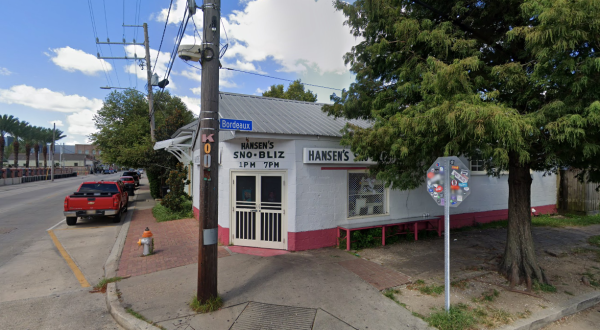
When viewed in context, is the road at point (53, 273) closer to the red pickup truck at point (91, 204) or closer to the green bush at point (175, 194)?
the red pickup truck at point (91, 204)

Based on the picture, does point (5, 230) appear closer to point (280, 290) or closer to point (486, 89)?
point (280, 290)

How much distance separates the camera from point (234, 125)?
5270mm

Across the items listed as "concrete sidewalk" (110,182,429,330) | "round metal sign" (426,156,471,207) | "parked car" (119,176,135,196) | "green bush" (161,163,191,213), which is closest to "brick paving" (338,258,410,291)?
"concrete sidewalk" (110,182,429,330)

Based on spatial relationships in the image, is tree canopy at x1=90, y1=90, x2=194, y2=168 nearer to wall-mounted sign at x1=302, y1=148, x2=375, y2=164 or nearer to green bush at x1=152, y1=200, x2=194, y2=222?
green bush at x1=152, y1=200, x2=194, y2=222

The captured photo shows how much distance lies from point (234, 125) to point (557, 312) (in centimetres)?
584

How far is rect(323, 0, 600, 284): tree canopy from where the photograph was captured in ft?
12.6

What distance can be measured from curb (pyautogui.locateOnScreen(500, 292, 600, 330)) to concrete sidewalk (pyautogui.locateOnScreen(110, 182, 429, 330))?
142 cm

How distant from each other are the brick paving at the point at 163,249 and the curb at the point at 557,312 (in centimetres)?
565

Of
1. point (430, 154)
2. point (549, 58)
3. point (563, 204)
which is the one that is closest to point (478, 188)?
point (563, 204)

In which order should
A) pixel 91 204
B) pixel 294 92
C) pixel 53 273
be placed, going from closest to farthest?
1. pixel 53 273
2. pixel 91 204
3. pixel 294 92

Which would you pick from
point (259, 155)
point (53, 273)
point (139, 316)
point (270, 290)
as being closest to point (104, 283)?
point (53, 273)

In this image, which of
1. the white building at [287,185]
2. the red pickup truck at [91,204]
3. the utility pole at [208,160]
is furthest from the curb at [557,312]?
the red pickup truck at [91,204]

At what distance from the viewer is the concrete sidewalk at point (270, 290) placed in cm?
432

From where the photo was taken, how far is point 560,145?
173 inches
